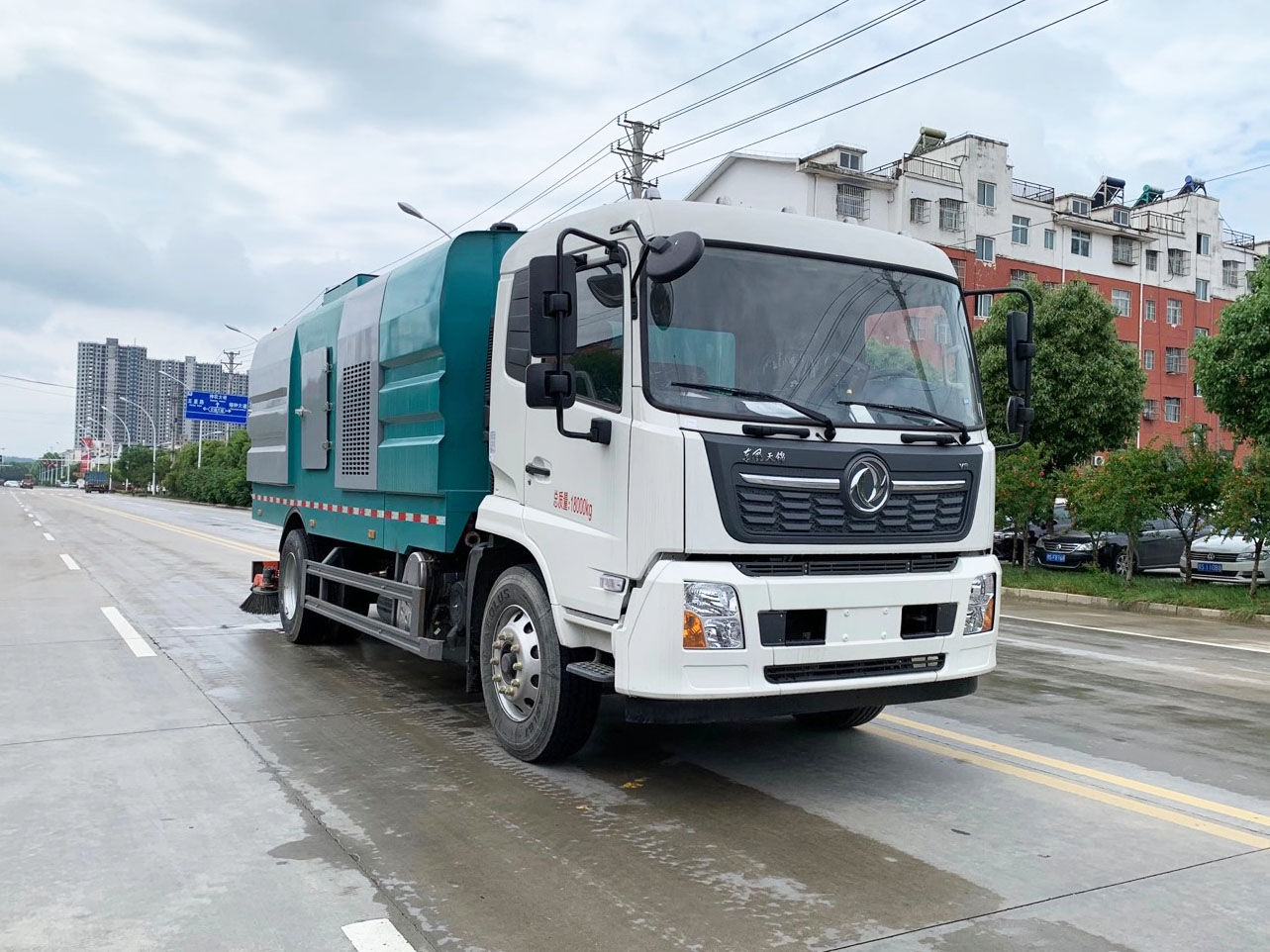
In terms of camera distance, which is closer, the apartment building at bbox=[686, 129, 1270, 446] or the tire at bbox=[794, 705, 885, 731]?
the tire at bbox=[794, 705, 885, 731]

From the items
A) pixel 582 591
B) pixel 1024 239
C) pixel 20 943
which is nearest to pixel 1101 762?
pixel 582 591

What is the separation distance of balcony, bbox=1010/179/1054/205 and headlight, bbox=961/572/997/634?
1966 inches

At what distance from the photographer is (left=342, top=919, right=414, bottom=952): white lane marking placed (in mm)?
3523

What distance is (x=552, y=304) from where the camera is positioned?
196 inches

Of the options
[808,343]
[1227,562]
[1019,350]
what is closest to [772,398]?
[808,343]

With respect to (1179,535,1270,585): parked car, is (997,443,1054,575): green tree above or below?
above

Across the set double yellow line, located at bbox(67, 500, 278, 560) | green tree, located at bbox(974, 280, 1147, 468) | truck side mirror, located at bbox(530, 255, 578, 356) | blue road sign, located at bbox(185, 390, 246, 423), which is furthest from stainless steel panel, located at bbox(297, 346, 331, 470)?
blue road sign, located at bbox(185, 390, 246, 423)

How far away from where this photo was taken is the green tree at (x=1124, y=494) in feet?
57.2

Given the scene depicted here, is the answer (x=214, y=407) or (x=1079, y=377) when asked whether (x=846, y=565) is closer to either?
(x=1079, y=377)

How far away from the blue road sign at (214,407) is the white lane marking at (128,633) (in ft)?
173

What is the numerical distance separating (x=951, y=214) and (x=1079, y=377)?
17396mm

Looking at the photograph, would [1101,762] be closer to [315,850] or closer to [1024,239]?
[315,850]

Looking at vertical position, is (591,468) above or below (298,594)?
above

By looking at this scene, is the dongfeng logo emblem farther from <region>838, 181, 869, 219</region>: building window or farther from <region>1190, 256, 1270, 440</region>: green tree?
<region>838, 181, 869, 219</region>: building window
